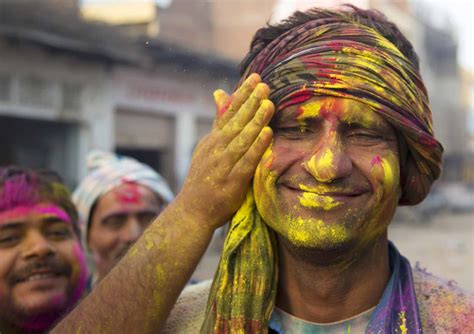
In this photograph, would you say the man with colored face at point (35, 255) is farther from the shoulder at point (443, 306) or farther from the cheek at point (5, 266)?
the shoulder at point (443, 306)

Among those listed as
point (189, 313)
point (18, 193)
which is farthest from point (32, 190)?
point (189, 313)

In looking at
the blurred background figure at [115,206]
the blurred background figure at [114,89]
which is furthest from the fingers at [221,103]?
the blurred background figure at [114,89]

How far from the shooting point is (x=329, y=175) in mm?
1741

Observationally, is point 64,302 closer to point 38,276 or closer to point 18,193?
point 38,276

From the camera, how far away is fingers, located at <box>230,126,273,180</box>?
6.07 feet

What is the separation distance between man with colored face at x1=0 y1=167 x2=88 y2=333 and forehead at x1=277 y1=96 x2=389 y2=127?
1.64 meters

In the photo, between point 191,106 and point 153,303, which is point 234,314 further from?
point 191,106

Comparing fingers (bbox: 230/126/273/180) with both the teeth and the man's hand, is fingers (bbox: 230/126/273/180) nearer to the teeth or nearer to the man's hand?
the man's hand

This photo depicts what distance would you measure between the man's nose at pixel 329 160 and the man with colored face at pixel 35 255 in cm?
158

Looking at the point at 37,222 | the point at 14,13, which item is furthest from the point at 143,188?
the point at 14,13

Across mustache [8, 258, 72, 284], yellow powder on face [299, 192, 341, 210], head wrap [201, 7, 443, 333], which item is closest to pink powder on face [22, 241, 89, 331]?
mustache [8, 258, 72, 284]

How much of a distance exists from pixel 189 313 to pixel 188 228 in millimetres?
424

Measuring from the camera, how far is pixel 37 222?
2.96 metres

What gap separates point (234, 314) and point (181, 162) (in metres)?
12.1
